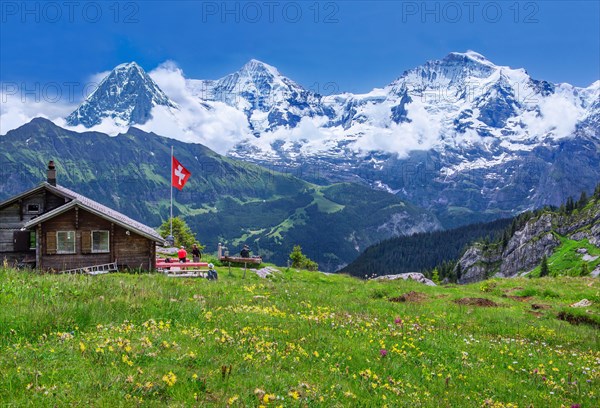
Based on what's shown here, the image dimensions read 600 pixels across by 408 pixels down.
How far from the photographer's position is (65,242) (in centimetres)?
4053

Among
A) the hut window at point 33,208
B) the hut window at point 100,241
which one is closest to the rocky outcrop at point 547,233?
the hut window at point 100,241

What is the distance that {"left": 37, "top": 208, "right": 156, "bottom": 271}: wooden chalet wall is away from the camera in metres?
39.9

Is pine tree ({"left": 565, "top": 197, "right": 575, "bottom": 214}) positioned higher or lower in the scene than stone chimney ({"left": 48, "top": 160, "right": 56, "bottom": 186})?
higher

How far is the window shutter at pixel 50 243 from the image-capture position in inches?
1570

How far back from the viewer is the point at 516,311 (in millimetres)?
24578

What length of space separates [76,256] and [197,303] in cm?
2927

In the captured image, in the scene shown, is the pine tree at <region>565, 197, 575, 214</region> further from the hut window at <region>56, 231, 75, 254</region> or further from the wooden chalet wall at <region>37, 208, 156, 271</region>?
the hut window at <region>56, 231, 75, 254</region>

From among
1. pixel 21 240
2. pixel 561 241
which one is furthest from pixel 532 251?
pixel 21 240

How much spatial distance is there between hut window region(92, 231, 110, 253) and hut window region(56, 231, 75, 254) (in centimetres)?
167

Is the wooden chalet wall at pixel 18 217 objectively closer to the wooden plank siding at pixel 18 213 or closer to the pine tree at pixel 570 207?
the wooden plank siding at pixel 18 213

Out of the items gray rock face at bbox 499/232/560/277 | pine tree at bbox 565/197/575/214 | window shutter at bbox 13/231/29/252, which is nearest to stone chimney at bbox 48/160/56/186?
window shutter at bbox 13/231/29/252

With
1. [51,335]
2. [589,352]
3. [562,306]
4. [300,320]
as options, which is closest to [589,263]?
[562,306]

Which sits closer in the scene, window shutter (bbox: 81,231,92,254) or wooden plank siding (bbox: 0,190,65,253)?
window shutter (bbox: 81,231,92,254)

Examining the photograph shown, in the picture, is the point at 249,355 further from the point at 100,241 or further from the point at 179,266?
the point at 100,241
